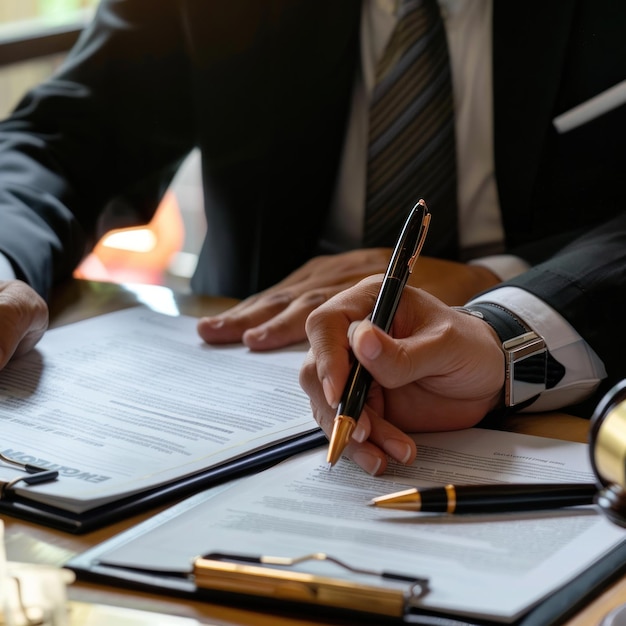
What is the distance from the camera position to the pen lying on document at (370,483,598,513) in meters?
0.55

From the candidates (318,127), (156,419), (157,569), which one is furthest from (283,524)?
(318,127)

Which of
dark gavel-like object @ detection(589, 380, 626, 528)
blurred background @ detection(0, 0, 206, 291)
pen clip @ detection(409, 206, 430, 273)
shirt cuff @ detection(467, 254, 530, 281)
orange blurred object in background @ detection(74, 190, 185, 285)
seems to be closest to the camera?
dark gavel-like object @ detection(589, 380, 626, 528)

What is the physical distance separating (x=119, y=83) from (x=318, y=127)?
1.06 feet

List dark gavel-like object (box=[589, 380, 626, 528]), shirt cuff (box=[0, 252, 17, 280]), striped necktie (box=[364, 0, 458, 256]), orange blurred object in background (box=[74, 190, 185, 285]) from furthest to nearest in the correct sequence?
orange blurred object in background (box=[74, 190, 185, 285]), striped necktie (box=[364, 0, 458, 256]), shirt cuff (box=[0, 252, 17, 280]), dark gavel-like object (box=[589, 380, 626, 528])

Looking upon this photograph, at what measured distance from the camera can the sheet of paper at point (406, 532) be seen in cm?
48

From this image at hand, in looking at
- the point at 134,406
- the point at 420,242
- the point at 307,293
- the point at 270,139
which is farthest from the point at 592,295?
the point at 270,139

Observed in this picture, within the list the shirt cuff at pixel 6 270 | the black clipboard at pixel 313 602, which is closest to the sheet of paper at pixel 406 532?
the black clipboard at pixel 313 602

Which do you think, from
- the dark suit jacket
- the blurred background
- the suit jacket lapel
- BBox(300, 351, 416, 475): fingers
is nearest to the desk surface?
BBox(300, 351, 416, 475): fingers

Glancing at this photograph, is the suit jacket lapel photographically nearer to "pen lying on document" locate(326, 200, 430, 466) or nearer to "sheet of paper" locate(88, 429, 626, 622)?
"pen lying on document" locate(326, 200, 430, 466)

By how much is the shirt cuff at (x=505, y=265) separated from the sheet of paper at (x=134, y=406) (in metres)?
0.33

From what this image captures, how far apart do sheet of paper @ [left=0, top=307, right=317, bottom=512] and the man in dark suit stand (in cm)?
12

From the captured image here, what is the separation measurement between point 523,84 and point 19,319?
75 centimetres

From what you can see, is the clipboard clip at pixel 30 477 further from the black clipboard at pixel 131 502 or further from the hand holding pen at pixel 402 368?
the hand holding pen at pixel 402 368

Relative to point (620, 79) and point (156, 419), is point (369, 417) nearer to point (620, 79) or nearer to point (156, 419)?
point (156, 419)
